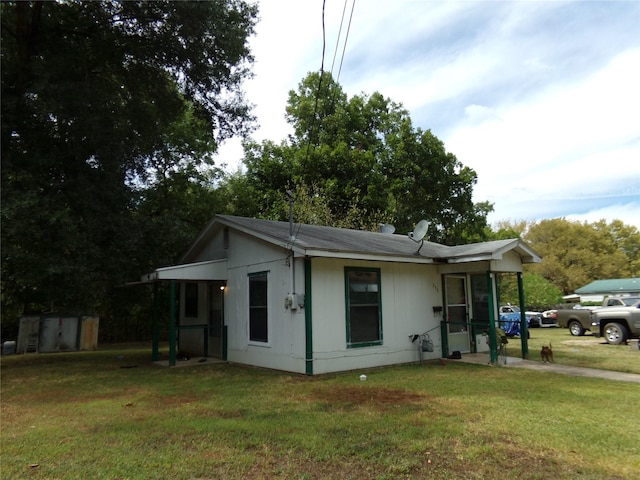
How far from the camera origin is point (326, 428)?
4.92 m

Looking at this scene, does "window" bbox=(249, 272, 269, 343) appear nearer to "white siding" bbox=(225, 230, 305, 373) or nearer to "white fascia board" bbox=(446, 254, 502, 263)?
"white siding" bbox=(225, 230, 305, 373)

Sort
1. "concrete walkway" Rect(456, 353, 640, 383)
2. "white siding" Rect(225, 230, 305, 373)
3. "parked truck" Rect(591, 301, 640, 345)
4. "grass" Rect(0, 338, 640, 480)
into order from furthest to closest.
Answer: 1. "parked truck" Rect(591, 301, 640, 345)
2. "white siding" Rect(225, 230, 305, 373)
3. "concrete walkway" Rect(456, 353, 640, 383)
4. "grass" Rect(0, 338, 640, 480)

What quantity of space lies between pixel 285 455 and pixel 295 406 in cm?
195

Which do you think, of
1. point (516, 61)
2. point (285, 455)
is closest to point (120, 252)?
point (285, 455)

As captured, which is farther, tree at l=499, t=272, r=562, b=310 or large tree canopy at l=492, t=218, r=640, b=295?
large tree canopy at l=492, t=218, r=640, b=295

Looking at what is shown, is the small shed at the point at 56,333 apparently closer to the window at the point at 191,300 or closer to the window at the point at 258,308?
the window at the point at 191,300

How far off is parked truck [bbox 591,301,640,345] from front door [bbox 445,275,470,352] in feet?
20.3

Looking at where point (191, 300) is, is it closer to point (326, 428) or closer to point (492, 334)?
point (492, 334)

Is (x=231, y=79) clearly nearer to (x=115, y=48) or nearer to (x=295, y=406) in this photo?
(x=115, y=48)

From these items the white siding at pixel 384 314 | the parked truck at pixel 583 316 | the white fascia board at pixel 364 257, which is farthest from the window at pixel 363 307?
the parked truck at pixel 583 316

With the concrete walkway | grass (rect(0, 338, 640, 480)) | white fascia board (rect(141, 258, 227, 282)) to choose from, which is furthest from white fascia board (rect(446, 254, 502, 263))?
white fascia board (rect(141, 258, 227, 282))

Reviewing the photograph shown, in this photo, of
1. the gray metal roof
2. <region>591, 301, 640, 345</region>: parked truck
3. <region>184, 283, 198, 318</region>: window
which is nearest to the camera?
the gray metal roof

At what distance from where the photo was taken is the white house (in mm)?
8750

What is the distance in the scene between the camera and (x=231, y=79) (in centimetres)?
1288
